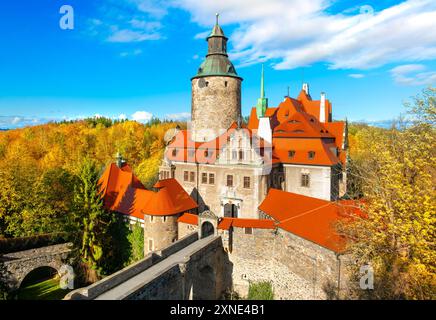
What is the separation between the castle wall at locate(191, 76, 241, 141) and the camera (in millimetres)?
25938

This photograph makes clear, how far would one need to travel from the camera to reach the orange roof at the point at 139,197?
20.2 m

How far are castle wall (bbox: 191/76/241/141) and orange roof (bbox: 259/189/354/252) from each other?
8.46 metres

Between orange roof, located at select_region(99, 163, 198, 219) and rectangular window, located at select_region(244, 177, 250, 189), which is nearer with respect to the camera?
orange roof, located at select_region(99, 163, 198, 219)

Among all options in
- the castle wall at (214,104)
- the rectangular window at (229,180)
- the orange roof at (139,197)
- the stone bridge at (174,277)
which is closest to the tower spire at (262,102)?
the castle wall at (214,104)

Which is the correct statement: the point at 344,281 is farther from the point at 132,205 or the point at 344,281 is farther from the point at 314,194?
the point at 132,205

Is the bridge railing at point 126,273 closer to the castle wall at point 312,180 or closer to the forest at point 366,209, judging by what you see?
the forest at point 366,209

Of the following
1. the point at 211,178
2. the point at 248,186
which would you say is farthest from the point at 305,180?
the point at 211,178

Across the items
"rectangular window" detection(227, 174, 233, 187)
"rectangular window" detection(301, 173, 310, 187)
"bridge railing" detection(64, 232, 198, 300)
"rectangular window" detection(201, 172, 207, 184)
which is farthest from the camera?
"rectangular window" detection(201, 172, 207, 184)

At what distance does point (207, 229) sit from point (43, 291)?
14.3 m

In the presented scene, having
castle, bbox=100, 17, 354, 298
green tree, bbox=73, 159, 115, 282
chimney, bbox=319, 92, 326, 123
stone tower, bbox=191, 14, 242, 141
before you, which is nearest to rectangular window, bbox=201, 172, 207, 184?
castle, bbox=100, 17, 354, 298

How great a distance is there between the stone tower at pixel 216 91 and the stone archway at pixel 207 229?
941 cm

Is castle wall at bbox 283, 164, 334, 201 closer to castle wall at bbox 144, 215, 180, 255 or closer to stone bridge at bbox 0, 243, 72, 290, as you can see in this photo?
castle wall at bbox 144, 215, 180, 255

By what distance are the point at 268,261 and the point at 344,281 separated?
18.4ft

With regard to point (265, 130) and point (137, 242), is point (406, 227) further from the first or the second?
point (137, 242)
